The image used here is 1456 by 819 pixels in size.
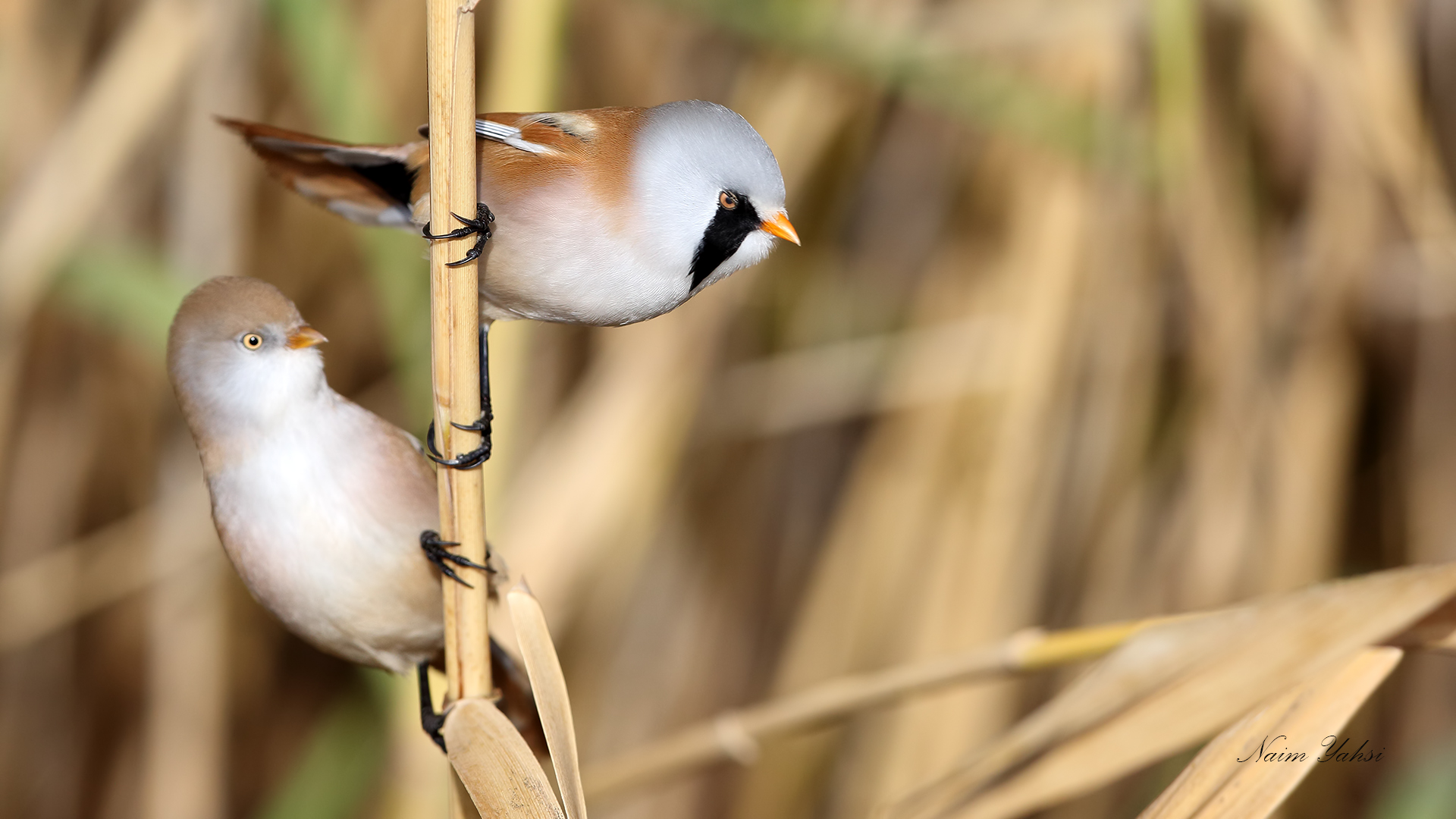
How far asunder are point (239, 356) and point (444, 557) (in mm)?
243

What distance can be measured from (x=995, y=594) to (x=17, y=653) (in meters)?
1.67

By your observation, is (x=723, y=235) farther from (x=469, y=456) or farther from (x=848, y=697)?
(x=848, y=697)

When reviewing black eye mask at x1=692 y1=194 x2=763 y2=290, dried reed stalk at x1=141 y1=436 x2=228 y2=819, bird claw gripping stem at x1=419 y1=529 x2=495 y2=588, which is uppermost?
black eye mask at x1=692 y1=194 x2=763 y2=290

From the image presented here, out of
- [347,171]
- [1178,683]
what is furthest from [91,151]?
[1178,683]

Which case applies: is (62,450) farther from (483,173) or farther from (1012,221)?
(1012,221)

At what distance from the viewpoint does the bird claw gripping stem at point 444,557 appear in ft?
2.52

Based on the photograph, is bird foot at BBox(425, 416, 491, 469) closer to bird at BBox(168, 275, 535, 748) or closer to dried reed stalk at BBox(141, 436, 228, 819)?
bird at BBox(168, 275, 535, 748)

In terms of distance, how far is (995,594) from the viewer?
163cm

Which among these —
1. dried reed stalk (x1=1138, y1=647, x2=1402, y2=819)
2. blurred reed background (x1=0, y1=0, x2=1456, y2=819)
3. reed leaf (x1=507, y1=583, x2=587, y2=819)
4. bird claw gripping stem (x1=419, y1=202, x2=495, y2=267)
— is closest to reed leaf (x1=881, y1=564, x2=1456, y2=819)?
dried reed stalk (x1=1138, y1=647, x2=1402, y2=819)

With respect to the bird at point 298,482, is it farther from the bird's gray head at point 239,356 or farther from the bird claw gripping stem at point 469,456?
the bird claw gripping stem at point 469,456

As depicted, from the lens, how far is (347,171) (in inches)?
38.9

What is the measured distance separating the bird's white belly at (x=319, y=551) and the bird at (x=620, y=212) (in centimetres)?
22

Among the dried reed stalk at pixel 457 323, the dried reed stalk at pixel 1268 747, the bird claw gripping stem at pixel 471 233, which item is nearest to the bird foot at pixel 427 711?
the dried reed stalk at pixel 457 323

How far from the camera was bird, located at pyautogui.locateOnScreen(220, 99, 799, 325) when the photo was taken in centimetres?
68
